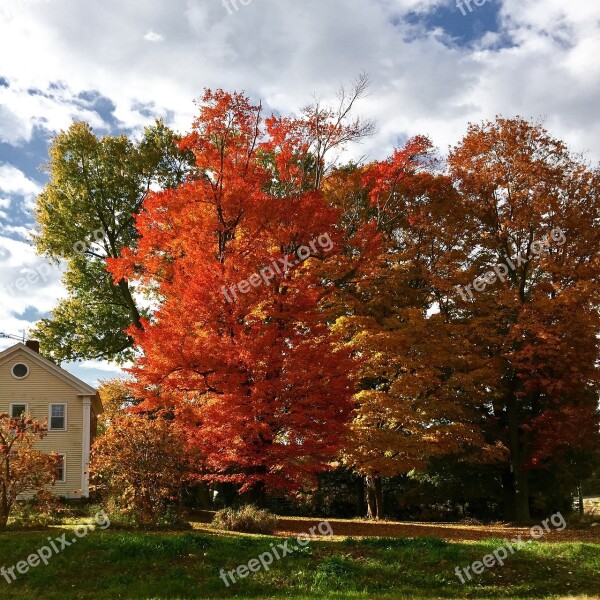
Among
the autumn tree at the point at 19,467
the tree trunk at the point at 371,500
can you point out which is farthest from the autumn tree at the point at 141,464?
the tree trunk at the point at 371,500

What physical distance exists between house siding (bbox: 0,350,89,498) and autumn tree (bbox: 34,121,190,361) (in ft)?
6.54

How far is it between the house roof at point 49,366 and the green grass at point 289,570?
17.5 metres

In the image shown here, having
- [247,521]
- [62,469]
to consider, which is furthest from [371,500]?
[62,469]

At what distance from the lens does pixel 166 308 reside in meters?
20.5

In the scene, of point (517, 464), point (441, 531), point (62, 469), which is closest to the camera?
point (441, 531)

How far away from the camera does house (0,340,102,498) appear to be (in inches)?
1246

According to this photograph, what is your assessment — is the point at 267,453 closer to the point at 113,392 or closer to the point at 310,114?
the point at 310,114

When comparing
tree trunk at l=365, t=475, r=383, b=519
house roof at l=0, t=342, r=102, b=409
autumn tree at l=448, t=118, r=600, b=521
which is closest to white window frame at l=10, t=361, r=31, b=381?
house roof at l=0, t=342, r=102, b=409
